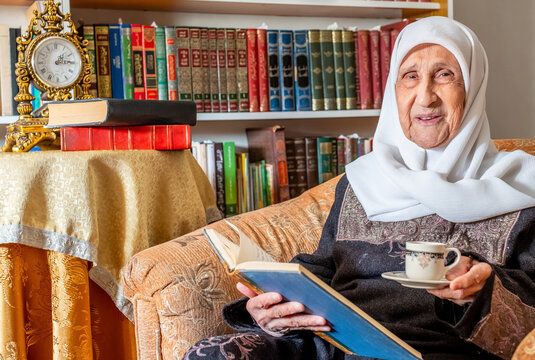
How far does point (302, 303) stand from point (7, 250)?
754 millimetres

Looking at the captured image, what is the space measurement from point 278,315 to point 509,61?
2.18 metres

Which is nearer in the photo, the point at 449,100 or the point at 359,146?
the point at 449,100

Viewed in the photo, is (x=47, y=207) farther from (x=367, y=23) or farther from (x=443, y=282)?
(x=367, y=23)

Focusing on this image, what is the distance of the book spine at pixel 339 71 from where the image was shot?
2350mm

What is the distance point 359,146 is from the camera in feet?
7.93

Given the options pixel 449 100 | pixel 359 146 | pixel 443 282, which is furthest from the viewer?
pixel 359 146

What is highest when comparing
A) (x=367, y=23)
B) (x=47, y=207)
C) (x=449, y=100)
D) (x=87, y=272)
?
(x=367, y=23)

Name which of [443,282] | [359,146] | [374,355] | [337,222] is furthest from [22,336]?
[359,146]

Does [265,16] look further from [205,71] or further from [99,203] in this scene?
[99,203]

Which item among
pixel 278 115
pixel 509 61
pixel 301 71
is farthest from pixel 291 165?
pixel 509 61

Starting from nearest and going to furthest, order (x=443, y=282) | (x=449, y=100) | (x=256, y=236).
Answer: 1. (x=443, y=282)
2. (x=449, y=100)
3. (x=256, y=236)

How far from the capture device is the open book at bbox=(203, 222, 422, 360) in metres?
0.90

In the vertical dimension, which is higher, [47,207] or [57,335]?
[47,207]

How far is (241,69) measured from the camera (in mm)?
2250
